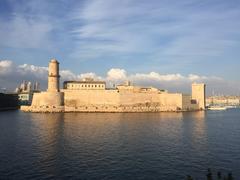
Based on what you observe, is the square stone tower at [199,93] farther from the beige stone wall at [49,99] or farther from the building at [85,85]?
the beige stone wall at [49,99]

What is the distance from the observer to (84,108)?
70.9m

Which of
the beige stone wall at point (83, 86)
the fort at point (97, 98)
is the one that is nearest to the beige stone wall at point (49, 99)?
the fort at point (97, 98)

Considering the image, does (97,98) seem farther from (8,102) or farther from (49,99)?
(8,102)

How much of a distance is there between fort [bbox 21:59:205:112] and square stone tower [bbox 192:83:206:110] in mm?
10764

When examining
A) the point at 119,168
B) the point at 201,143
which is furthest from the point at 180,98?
the point at 119,168

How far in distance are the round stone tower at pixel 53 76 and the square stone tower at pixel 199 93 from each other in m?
46.2

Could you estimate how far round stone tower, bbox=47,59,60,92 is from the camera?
68.6m

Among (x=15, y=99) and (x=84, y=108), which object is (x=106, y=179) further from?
(x=15, y=99)

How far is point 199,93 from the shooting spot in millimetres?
89812

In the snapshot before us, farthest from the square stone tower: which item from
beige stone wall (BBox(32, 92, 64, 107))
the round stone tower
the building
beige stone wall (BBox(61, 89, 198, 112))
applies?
the round stone tower

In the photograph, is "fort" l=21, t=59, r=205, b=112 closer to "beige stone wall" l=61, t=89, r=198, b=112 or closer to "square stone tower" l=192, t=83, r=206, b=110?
"beige stone wall" l=61, t=89, r=198, b=112

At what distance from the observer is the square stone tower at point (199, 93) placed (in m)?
89.3

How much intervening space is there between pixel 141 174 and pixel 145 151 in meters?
5.83

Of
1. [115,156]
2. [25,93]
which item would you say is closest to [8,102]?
[25,93]
